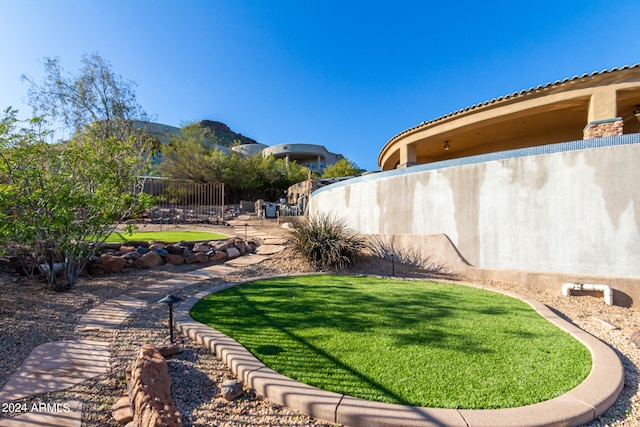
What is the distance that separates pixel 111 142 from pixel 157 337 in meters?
3.57

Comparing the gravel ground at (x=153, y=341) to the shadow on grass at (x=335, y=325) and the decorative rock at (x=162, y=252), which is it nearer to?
the shadow on grass at (x=335, y=325)

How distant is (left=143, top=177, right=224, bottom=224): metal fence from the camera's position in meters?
12.2

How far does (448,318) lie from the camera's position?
3.12 m

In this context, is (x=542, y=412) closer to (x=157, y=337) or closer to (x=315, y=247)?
(x=157, y=337)

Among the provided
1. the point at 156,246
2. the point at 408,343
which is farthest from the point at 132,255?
the point at 408,343

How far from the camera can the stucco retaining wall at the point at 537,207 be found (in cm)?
420

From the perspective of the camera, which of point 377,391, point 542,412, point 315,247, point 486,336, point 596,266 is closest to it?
point 542,412

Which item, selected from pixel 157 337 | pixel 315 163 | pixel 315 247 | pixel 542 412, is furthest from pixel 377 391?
pixel 315 163

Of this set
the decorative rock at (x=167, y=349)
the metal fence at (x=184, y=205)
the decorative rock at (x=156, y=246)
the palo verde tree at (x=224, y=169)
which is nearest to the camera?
the decorative rock at (x=167, y=349)

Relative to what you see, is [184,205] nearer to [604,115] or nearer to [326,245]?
[326,245]

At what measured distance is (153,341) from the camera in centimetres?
265

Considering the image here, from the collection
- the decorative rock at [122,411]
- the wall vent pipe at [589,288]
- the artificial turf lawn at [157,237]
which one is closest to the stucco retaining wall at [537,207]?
the wall vent pipe at [589,288]

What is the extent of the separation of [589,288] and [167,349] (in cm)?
575

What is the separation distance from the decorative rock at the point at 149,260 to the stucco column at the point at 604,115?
952 centimetres
